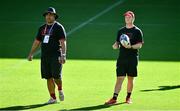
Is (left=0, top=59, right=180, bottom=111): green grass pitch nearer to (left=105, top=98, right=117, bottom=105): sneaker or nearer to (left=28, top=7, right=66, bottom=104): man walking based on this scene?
(left=105, top=98, right=117, bottom=105): sneaker

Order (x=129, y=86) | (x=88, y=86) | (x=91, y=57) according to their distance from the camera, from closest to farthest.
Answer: (x=129, y=86) < (x=88, y=86) < (x=91, y=57)

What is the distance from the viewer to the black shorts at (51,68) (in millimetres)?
12836

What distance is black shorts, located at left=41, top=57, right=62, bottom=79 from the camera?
12836mm

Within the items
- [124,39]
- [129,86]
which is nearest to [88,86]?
[129,86]

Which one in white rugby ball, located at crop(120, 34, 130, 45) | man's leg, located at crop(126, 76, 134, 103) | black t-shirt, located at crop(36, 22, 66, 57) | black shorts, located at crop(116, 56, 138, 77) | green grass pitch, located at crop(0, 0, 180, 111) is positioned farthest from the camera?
green grass pitch, located at crop(0, 0, 180, 111)

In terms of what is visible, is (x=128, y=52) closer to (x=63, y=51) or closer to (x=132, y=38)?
(x=132, y=38)

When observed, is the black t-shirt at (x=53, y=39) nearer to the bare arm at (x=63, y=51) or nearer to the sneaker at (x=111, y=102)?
the bare arm at (x=63, y=51)

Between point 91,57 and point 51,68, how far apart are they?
7.66 metres

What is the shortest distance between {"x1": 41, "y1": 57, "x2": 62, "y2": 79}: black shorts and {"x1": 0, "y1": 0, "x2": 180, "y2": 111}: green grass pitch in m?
0.63

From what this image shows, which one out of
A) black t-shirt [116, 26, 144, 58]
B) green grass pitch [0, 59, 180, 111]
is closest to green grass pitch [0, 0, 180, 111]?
green grass pitch [0, 59, 180, 111]

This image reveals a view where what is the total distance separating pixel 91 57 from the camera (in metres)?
20.5

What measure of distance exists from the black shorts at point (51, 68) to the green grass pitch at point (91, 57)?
63cm

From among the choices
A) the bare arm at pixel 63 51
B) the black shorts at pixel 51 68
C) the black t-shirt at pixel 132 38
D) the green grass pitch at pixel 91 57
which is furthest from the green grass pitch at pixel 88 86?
the black t-shirt at pixel 132 38

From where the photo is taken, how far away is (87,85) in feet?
50.8
